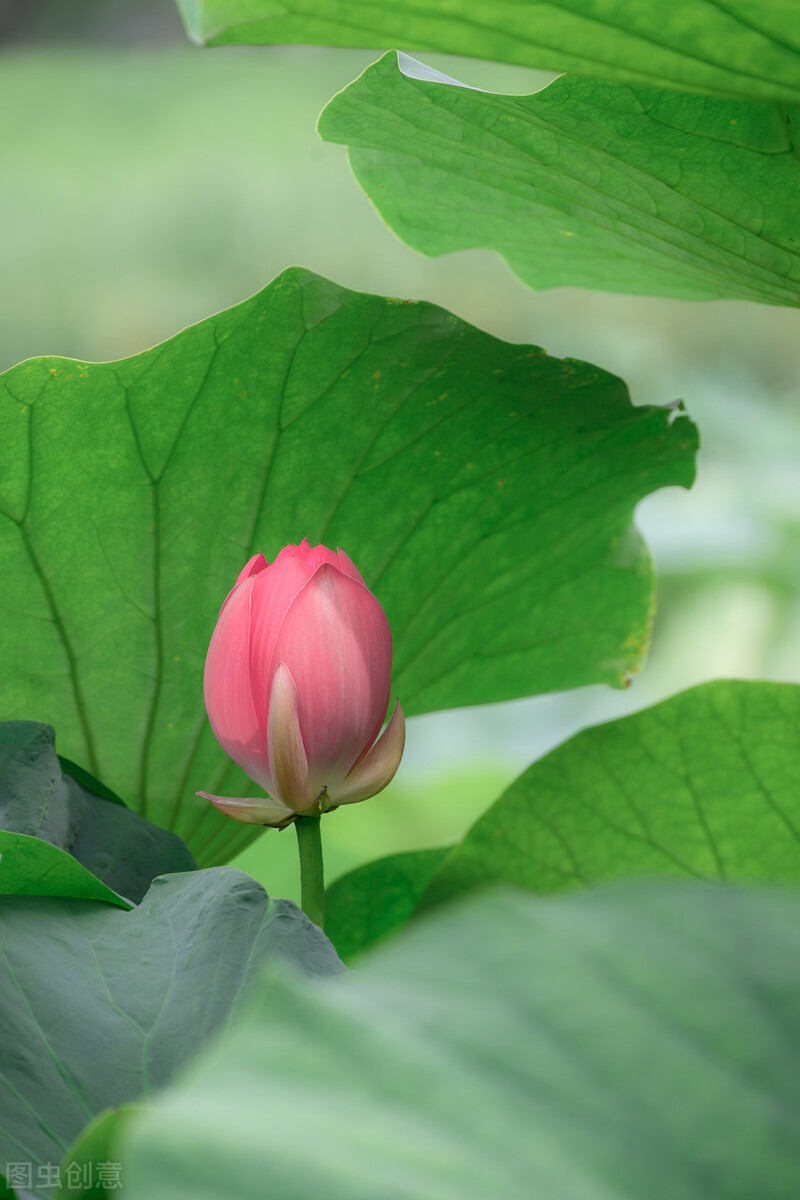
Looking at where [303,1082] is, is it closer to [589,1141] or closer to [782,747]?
[589,1141]

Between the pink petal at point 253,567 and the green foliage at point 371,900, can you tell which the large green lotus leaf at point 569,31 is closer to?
the pink petal at point 253,567

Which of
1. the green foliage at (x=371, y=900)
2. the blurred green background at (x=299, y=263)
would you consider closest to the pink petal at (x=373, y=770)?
the green foliage at (x=371, y=900)

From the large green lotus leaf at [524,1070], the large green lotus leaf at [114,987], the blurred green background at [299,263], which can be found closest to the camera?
the large green lotus leaf at [524,1070]

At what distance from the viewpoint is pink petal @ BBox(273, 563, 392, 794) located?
0.95ft

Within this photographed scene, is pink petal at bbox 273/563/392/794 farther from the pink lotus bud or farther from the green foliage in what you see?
the green foliage

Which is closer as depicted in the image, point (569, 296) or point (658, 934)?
point (658, 934)

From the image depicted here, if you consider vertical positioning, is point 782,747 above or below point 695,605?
below

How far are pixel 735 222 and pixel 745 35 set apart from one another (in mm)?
98

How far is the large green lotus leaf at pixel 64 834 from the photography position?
0.90 ft

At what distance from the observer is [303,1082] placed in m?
0.14

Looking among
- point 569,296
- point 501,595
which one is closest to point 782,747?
point 501,595

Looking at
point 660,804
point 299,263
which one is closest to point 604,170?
point 660,804

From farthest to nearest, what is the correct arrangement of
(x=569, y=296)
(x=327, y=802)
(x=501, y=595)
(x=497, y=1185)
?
(x=569, y=296) < (x=501, y=595) < (x=327, y=802) < (x=497, y=1185)

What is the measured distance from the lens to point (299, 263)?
2.68 metres
